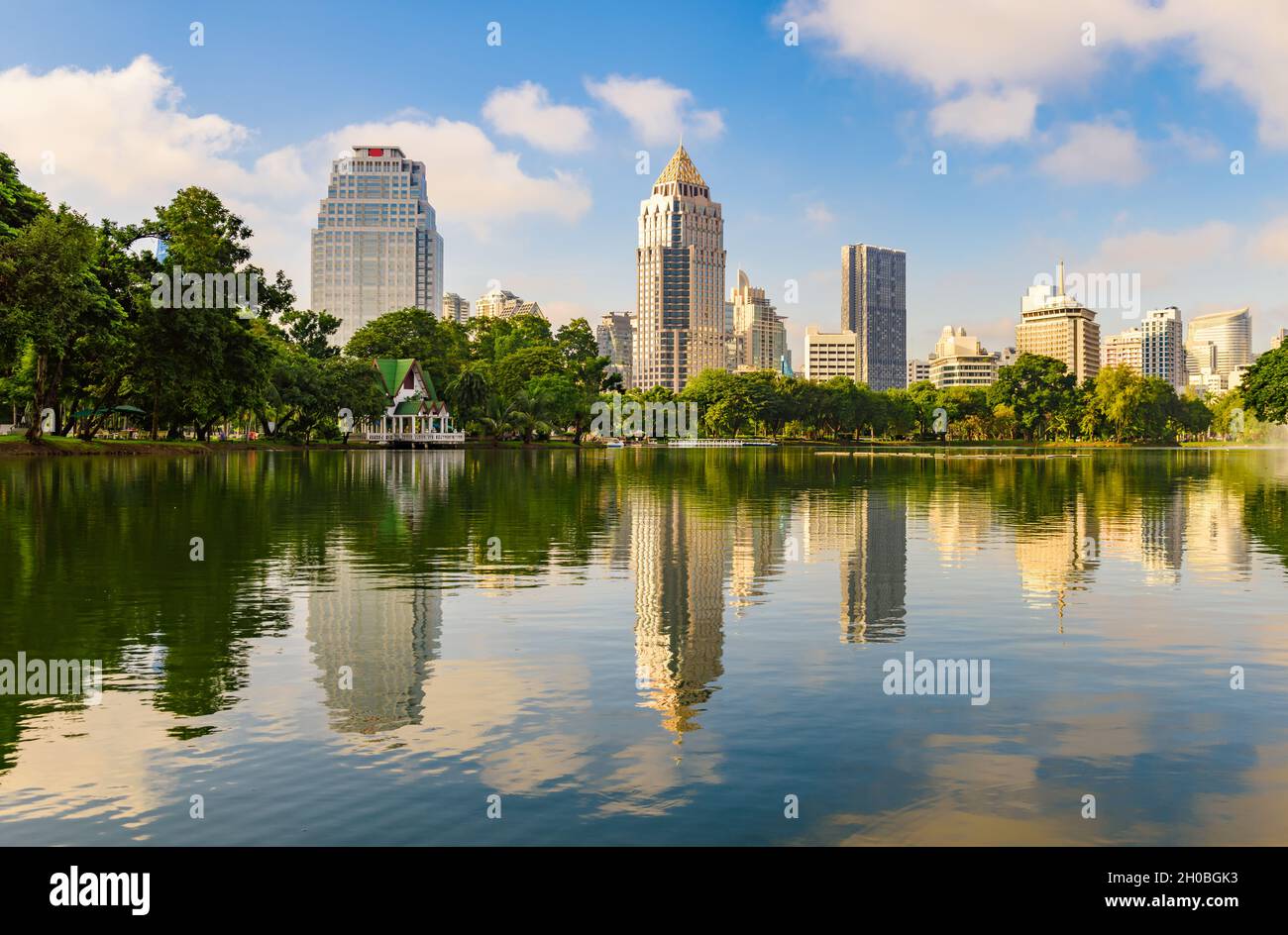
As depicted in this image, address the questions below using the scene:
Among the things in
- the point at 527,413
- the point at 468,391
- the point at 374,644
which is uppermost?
the point at 468,391

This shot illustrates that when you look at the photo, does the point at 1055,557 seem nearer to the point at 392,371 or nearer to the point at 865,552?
the point at 865,552

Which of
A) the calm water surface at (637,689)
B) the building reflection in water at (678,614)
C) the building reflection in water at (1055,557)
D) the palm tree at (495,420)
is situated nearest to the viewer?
the calm water surface at (637,689)

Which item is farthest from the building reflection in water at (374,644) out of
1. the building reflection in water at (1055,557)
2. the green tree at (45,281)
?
the green tree at (45,281)

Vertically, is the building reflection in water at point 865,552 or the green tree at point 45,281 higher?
the green tree at point 45,281

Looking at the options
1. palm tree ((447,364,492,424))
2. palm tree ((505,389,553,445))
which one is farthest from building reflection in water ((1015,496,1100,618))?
palm tree ((505,389,553,445))

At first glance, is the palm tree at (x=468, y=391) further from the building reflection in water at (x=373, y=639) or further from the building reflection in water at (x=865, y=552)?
the building reflection in water at (x=373, y=639)

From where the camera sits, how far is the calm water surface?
8508 millimetres

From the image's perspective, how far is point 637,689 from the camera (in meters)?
12.5

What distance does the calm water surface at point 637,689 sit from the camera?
8508mm

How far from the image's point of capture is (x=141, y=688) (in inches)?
478

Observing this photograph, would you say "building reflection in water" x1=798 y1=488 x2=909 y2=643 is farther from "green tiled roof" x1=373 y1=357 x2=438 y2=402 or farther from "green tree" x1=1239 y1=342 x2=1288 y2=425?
"green tiled roof" x1=373 y1=357 x2=438 y2=402

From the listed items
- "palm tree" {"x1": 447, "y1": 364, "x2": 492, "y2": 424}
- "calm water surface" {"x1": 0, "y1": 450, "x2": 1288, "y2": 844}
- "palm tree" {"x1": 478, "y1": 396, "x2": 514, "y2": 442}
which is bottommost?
"calm water surface" {"x1": 0, "y1": 450, "x2": 1288, "y2": 844}

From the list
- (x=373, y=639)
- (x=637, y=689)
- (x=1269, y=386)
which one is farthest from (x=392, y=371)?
(x=637, y=689)
